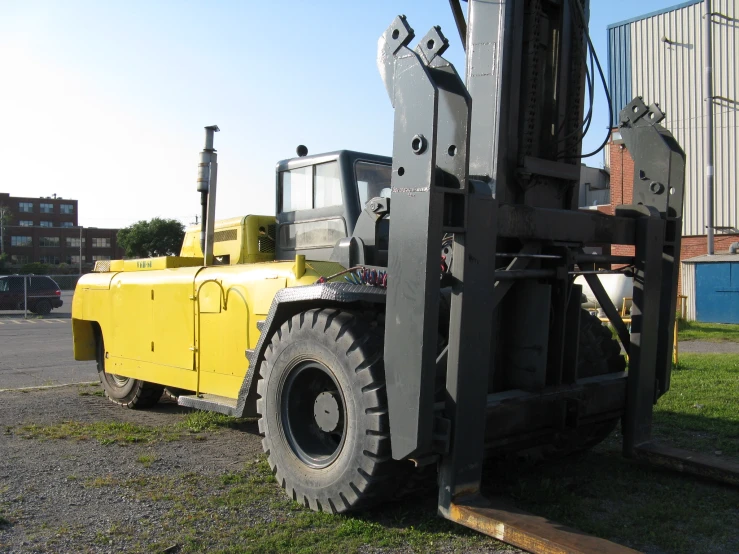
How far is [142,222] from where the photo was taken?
67562mm

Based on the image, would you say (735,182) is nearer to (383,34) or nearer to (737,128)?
(737,128)

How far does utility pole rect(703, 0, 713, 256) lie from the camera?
22.3 metres

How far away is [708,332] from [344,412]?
16.5m

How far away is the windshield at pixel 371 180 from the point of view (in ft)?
Answer: 19.6

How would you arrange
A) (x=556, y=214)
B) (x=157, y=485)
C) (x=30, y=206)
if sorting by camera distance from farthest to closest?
1. (x=30, y=206)
2. (x=157, y=485)
3. (x=556, y=214)

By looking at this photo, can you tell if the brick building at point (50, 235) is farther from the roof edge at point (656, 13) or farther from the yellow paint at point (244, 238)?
the yellow paint at point (244, 238)

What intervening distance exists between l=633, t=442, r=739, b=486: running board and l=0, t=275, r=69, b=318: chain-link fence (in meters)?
26.0

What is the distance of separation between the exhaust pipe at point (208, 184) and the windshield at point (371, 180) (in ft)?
5.99

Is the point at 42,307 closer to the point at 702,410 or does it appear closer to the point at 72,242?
the point at 702,410

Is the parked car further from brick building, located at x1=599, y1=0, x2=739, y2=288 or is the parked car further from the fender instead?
the fender

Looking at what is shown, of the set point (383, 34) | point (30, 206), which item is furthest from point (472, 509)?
point (30, 206)

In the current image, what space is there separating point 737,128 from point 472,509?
24.1m

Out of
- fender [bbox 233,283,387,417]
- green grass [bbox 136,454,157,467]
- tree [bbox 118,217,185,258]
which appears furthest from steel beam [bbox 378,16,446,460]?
tree [bbox 118,217,185,258]

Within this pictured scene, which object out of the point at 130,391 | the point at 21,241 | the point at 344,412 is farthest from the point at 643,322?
the point at 21,241
